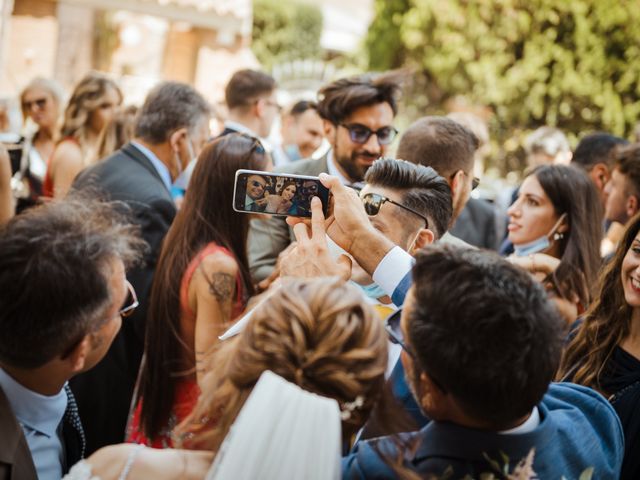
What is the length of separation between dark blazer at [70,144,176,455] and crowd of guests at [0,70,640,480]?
1 centimetres

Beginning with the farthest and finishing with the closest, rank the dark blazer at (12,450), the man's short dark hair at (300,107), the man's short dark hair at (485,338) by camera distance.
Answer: the man's short dark hair at (300,107) → the dark blazer at (12,450) → the man's short dark hair at (485,338)

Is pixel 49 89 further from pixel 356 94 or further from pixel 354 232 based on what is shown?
pixel 354 232

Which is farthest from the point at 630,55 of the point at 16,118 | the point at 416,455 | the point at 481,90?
the point at 416,455

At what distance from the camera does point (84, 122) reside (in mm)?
5949

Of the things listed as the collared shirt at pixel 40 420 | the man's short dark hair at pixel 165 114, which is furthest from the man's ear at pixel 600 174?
the collared shirt at pixel 40 420

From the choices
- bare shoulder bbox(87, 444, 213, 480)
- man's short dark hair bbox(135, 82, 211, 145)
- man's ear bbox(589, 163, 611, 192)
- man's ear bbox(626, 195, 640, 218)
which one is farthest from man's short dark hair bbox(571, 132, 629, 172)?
bare shoulder bbox(87, 444, 213, 480)

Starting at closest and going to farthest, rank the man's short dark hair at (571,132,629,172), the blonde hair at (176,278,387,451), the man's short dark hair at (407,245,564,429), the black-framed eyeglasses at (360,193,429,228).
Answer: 1. the blonde hair at (176,278,387,451)
2. the man's short dark hair at (407,245,564,429)
3. the black-framed eyeglasses at (360,193,429,228)
4. the man's short dark hair at (571,132,629,172)

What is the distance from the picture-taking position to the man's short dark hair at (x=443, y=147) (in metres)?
3.99

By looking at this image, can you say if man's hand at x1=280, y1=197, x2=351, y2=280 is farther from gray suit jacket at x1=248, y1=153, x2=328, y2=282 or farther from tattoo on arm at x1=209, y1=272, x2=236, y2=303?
gray suit jacket at x1=248, y1=153, x2=328, y2=282

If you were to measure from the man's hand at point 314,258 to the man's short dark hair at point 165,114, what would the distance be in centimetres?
232

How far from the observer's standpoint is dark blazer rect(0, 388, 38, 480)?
198 centimetres

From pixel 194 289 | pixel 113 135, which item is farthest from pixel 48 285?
pixel 113 135

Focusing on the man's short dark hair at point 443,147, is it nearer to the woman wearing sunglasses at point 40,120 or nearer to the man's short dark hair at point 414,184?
the man's short dark hair at point 414,184

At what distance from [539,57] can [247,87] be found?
12742mm
